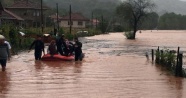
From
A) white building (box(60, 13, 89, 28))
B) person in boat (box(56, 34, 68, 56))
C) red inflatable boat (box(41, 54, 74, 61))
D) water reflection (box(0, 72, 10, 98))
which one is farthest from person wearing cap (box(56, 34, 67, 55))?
white building (box(60, 13, 89, 28))

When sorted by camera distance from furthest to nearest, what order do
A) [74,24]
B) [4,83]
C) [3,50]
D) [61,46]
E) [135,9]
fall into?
[74,24] < [135,9] < [61,46] < [3,50] < [4,83]

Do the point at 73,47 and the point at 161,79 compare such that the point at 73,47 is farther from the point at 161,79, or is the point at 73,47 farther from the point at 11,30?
the point at 11,30

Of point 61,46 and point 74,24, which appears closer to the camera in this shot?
point 61,46

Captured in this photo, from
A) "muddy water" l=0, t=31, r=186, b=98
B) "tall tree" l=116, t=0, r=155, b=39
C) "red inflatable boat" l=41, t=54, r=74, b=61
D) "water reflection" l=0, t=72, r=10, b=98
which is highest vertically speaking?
"tall tree" l=116, t=0, r=155, b=39

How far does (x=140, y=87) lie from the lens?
45.5 feet

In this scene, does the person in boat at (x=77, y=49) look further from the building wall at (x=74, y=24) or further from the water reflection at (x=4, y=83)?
the building wall at (x=74, y=24)

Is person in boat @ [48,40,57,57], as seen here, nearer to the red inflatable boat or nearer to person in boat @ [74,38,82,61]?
the red inflatable boat

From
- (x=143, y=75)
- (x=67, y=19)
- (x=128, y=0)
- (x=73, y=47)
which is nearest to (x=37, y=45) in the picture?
(x=73, y=47)

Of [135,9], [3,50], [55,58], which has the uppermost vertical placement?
[135,9]

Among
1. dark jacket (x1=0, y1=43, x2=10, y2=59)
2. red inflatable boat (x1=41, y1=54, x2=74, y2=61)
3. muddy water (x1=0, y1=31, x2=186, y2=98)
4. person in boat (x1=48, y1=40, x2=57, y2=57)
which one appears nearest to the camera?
muddy water (x1=0, y1=31, x2=186, y2=98)

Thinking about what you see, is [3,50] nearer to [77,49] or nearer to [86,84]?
[86,84]

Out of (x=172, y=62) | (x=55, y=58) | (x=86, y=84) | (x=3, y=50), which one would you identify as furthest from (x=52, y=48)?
(x=86, y=84)

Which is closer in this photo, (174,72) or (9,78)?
(9,78)

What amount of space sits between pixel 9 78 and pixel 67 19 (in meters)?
101
